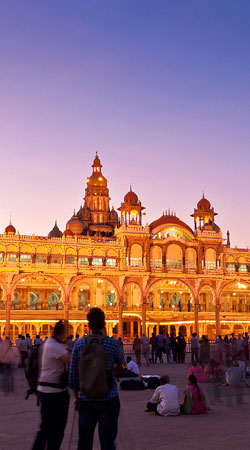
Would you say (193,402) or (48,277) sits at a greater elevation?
(48,277)

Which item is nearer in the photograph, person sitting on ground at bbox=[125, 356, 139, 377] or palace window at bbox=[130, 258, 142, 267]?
person sitting on ground at bbox=[125, 356, 139, 377]

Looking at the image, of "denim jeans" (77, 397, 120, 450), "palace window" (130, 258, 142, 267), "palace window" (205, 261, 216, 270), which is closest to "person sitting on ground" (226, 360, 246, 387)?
"denim jeans" (77, 397, 120, 450)

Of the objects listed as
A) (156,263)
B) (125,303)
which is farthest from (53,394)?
(125,303)

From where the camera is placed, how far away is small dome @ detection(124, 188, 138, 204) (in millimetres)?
60594

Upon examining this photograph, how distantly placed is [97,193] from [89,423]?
7739 cm

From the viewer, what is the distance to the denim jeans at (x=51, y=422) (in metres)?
5.96

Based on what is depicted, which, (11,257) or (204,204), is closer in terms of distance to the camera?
(11,257)

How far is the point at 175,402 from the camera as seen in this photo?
10812mm

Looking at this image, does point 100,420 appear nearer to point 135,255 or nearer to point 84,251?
point 84,251

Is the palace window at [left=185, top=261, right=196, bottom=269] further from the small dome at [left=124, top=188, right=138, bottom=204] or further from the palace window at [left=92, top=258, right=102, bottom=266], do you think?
the palace window at [left=92, top=258, right=102, bottom=266]

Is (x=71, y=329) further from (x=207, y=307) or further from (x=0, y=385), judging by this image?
(x=0, y=385)

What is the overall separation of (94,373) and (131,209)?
55.0 metres

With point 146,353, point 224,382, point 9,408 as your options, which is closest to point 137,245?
point 146,353

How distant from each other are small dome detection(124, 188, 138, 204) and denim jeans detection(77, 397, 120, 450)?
181 feet
